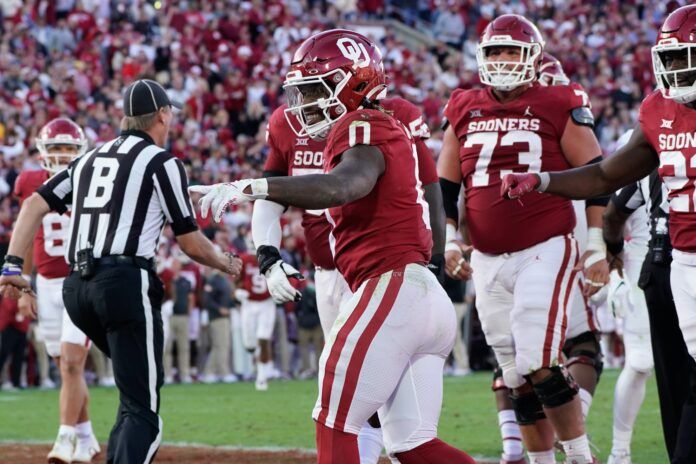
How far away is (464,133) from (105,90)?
13318mm

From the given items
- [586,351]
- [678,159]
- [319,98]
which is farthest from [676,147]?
[586,351]

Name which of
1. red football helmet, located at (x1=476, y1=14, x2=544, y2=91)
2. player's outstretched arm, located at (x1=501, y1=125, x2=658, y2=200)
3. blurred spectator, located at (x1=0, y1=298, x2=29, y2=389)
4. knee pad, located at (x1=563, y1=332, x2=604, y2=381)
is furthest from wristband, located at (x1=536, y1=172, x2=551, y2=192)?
blurred spectator, located at (x1=0, y1=298, x2=29, y2=389)

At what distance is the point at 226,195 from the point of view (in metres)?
3.87

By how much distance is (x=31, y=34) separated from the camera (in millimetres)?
20266

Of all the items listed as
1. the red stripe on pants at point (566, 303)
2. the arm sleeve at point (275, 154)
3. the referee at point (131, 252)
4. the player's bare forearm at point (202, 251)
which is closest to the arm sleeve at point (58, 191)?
the referee at point (131, 252)

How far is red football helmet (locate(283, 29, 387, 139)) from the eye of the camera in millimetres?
4543

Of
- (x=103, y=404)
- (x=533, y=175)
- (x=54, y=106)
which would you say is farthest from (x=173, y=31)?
(x=533, y=175)

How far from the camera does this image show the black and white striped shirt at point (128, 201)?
234 inches

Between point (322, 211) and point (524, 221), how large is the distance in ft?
3.48

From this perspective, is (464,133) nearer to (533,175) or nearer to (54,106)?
(533,175)

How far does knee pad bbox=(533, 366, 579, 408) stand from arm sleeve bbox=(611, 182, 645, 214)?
34.2 inches

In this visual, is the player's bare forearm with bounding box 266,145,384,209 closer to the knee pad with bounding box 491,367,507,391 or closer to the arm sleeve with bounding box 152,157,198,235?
the arm sleeve with bounding box 152,157,198,235

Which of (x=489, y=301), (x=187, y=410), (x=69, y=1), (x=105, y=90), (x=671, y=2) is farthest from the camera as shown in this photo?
(x=671, y=2)

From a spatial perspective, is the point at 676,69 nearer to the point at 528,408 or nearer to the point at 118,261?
the point at 528,408
